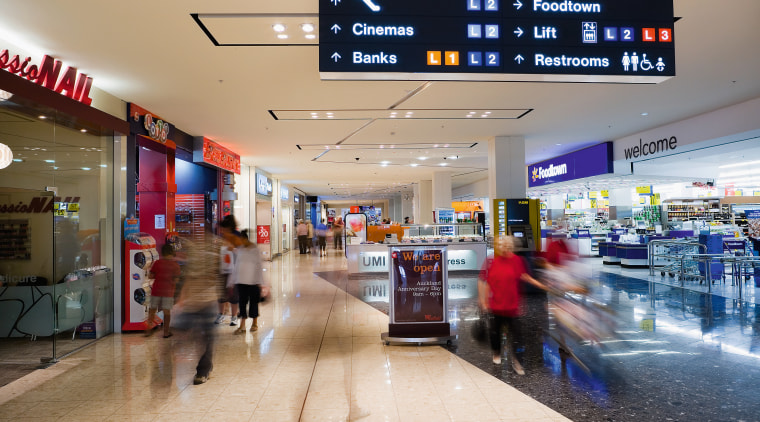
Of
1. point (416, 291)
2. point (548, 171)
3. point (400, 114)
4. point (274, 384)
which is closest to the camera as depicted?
point (274, 384)

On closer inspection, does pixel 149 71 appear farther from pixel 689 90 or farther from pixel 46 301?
pixel 689 90

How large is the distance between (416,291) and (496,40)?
320 centimetres

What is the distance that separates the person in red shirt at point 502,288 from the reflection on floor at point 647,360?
40 cm

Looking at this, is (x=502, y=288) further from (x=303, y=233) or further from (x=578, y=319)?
(x=303, y=233)

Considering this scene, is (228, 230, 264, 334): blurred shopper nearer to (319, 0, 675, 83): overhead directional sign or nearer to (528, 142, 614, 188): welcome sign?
(319, 0, 675, 83): overhead directional sign

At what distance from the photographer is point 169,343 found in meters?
6.00

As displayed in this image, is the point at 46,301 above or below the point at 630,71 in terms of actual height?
below

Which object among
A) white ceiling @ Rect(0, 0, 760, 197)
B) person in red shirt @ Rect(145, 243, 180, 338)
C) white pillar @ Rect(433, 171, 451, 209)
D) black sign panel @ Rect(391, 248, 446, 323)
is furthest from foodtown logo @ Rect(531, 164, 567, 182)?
person in red shirt @ Rect(145, 243, 180, 338)

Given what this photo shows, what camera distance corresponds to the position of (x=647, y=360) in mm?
4805

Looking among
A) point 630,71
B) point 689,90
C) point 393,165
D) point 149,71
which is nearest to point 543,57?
point 630,71

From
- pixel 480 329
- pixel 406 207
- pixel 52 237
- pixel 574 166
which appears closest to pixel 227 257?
pixel 52 237

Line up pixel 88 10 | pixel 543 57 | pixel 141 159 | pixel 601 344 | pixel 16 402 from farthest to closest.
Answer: pixel 141 159 < pixel 601 344 < pixel 88 10 < pixel 16 402 < pixel 543 57

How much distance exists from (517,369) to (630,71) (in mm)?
2949

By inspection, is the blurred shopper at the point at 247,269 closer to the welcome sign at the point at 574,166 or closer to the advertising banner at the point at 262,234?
the welcome sign at the point at 574,166
